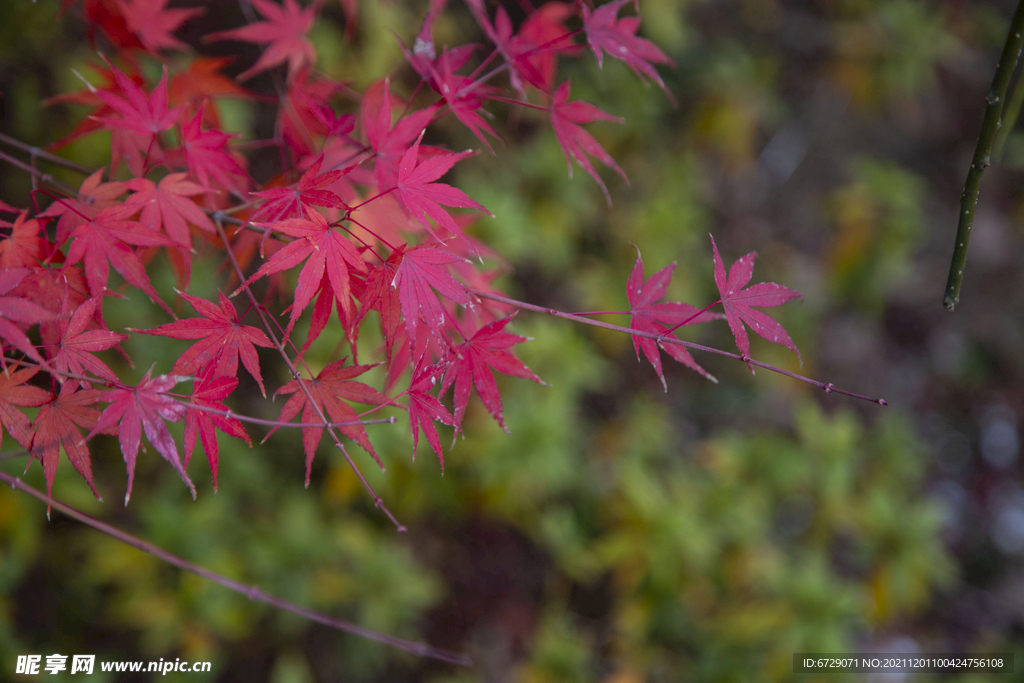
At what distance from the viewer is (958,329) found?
10.3 ft

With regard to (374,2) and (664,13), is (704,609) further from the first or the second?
(374,2)

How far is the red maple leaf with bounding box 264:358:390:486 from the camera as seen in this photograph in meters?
0.75

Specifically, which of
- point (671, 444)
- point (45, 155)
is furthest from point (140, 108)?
point (671, 444)

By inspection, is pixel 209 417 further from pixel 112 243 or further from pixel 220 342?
pixel 112 243

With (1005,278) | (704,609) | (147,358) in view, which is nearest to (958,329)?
(1005,278)

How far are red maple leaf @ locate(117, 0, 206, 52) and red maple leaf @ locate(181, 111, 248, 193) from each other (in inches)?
12.7

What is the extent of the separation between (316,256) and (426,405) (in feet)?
0.75

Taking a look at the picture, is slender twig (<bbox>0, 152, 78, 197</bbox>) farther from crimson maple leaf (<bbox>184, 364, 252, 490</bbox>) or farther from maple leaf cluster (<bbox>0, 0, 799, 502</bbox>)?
crimson maple leaf (<bbox>184, 364, 252, 490</bbox>)

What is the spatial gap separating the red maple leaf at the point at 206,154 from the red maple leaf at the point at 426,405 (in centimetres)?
47

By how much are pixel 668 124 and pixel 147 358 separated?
249 cm

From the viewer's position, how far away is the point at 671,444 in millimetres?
2527

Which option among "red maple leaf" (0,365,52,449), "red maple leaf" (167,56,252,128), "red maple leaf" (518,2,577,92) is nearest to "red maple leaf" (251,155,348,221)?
"red maple leaf" (0,365,52,449)

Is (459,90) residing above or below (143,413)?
above

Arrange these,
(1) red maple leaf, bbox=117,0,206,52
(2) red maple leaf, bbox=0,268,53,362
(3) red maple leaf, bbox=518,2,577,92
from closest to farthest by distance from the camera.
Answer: (2) red maple leaf, bbox=0,268,53,362 → (3) red maple leaf, bbox=518,2,577,92 → (1) red maple leaf, bbox=117,0,206,52
